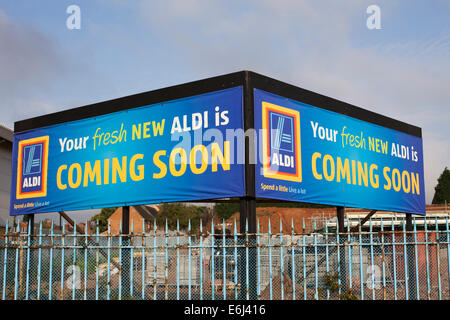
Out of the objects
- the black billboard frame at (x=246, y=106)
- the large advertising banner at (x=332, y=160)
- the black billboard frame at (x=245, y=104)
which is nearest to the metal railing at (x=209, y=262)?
the black billboard frame at (x=246, y=106)

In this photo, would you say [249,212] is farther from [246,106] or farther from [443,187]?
[443,187]

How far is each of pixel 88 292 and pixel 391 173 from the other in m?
11.3

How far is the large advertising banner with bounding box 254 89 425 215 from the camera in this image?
576 inches

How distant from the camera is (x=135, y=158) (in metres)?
16.4

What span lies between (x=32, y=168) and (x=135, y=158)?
4817 millimetres

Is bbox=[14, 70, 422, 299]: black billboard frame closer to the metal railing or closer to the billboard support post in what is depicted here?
the billboard support post

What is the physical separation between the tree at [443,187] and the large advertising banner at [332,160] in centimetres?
5301

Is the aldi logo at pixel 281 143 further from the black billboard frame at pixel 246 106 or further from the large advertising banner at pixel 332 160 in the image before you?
the black billboard frame at pixel 246 106

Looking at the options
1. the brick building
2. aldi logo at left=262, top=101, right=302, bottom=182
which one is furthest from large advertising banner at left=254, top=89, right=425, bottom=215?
the brick building

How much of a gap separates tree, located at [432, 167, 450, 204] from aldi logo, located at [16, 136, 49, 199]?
203 ft

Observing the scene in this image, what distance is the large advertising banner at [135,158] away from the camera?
14.6 metres

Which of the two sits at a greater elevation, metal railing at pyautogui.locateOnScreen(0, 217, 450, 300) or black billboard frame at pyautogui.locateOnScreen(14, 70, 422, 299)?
black billboard frame at pyautogui.locateOnScreen(14, 70, 422, 299)
